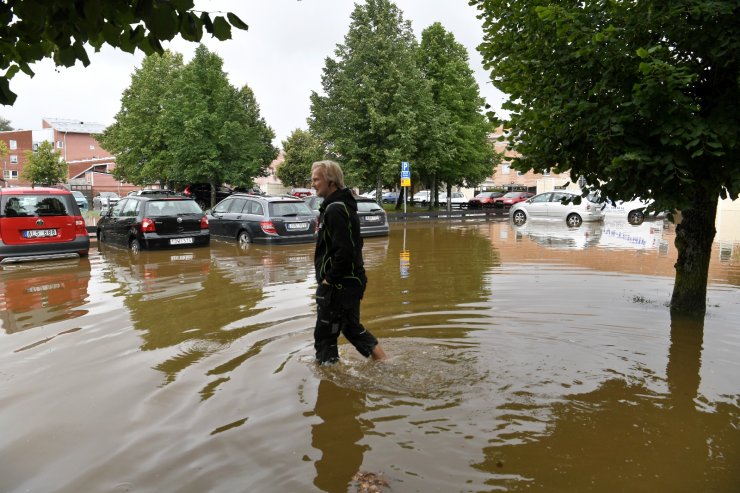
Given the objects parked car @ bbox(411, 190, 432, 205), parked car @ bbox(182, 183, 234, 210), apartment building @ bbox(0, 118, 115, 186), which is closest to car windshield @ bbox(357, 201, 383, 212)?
parked car @ bbox(182, 183, 234, 210)

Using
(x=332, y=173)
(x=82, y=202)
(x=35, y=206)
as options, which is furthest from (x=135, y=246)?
(x=82, y=202)

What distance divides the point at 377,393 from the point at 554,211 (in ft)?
80.5

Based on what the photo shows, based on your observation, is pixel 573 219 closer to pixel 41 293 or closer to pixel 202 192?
pixel 202 192

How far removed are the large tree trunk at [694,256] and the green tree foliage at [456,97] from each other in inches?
1123

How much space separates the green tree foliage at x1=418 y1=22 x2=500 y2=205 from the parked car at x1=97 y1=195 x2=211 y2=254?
22.5m

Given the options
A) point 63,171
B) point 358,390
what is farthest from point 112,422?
point 63,171

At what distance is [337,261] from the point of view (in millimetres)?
4855

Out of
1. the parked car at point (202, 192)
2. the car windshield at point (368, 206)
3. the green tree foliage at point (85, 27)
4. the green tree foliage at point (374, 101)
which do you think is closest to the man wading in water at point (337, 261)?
the green tree foliage at point (85, 27)

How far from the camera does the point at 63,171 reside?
188ft

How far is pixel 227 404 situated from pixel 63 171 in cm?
6096

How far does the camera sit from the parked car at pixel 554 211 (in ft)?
88.0

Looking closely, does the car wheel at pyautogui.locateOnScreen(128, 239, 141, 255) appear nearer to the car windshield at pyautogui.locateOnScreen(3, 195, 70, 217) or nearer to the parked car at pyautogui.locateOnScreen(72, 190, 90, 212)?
the car windshield at pyautogui.locateOnScreen(3, 195, 70, 217)

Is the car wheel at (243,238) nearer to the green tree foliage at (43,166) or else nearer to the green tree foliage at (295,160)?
the green tree foliage at (43,166)

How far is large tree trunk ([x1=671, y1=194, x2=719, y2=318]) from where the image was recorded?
7.36 m
